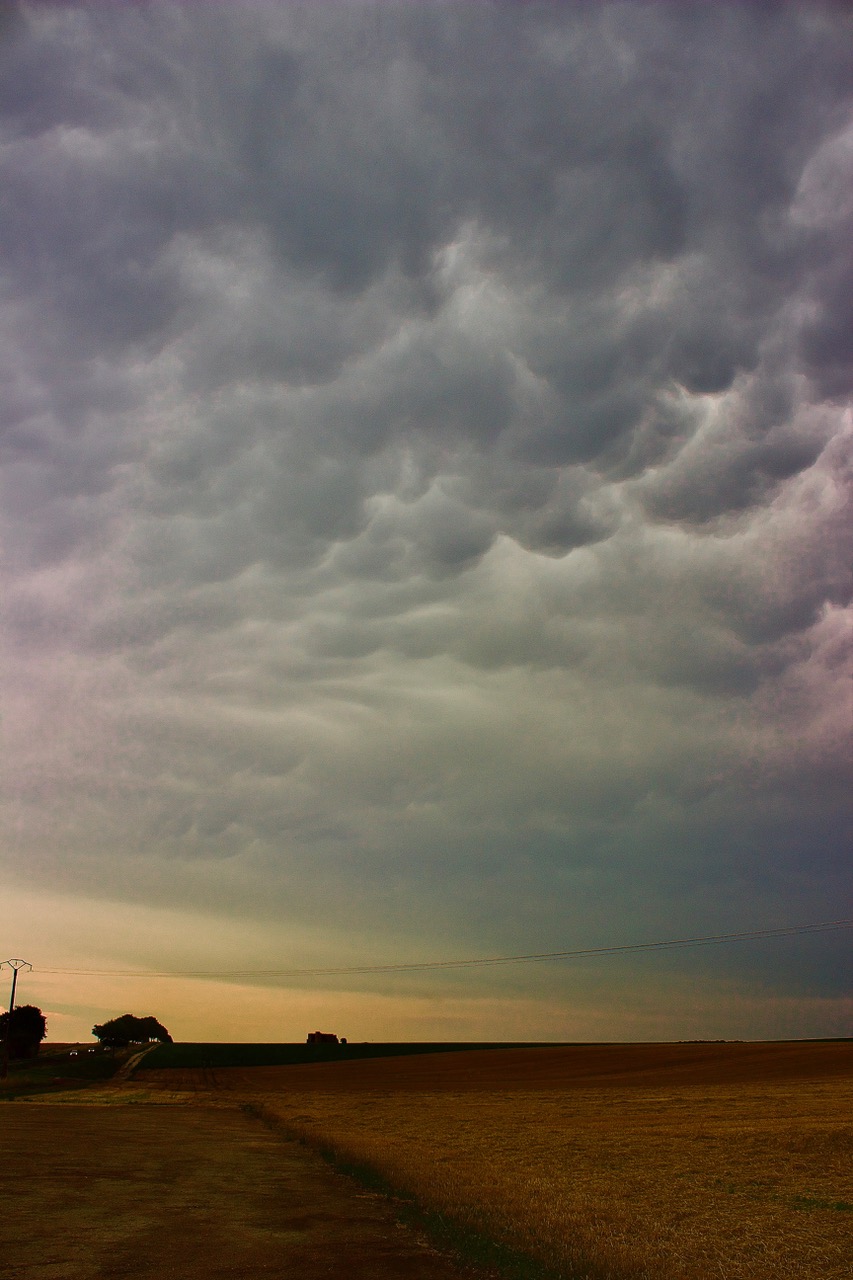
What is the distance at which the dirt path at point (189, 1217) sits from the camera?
1588 centimetres

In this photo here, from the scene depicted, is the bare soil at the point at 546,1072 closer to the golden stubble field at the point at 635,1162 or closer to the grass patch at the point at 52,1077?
the golden stubble field at the point at 635,1162

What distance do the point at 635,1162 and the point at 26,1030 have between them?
170 metres

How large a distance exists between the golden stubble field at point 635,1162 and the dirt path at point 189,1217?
83.1 inches

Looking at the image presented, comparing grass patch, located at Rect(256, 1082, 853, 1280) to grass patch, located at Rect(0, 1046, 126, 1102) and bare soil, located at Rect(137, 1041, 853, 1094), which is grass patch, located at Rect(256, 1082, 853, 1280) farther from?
grass patch, located at Rect(0, 1046, 126, 1102)

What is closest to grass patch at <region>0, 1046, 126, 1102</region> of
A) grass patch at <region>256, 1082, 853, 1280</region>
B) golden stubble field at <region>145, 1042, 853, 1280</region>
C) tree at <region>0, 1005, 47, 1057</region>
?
tree at <region>0, 1005, 47, 1057</region>

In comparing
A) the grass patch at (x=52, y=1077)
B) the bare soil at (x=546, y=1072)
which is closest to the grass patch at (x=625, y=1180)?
the bare soil at (x=546, y=1072)

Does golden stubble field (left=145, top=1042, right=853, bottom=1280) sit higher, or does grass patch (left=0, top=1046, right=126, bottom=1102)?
golden stubble field (left=145, top=1042, right=853, bottom=1280)

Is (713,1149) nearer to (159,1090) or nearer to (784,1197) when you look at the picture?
(784,1197)

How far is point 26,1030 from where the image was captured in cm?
16888

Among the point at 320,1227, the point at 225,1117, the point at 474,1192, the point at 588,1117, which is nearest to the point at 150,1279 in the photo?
the point at 320,1227

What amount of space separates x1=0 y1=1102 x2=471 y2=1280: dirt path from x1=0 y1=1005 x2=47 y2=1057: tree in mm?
148405

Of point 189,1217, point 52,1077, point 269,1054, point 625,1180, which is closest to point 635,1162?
point 625,1180

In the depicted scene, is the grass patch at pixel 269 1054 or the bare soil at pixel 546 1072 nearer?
the bare soil at pixel 546 1072

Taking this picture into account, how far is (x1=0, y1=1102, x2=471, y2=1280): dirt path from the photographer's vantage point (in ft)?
52.1
